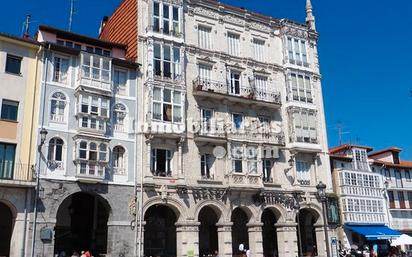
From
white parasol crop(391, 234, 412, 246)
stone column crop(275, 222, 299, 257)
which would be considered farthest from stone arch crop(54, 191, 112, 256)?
white parasol crop(391, 234, 412, 246)

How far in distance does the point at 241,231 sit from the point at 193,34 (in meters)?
15.4

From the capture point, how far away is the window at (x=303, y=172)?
118ft

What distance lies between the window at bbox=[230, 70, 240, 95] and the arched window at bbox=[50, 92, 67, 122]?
1269cm

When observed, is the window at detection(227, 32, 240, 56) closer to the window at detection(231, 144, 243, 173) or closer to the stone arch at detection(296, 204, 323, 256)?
the window at detection(231, 144, 243, 173)

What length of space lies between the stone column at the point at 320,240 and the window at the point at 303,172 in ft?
11.7

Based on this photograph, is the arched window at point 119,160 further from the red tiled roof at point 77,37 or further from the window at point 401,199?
the window at point 401,199

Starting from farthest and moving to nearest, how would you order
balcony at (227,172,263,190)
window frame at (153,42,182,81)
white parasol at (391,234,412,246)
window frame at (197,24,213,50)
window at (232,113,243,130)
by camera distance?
1. white parasol at (391,234,412,246)
2. window frame at (197,24,213,50)
3. window at (232,113,243,130)
4. balcony at (227,172,263,190)
5. window frame at (153,42,182,81)

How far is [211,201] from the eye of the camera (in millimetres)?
31000

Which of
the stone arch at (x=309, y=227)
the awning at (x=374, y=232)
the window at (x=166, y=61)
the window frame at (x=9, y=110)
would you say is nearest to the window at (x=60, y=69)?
the window frame at (x=9, y=110)

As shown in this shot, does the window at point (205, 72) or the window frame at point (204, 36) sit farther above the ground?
the window frame at point (204, 36)

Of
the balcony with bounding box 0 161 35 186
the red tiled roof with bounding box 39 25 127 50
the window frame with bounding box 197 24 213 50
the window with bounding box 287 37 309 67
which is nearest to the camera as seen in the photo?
the balcony with bounding box 0 161 35 186

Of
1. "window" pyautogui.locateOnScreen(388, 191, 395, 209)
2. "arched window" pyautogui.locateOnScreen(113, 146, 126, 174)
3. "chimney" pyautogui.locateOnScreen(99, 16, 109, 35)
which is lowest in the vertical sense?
"window" pyautogui.locateOnScreen(388, 191, 395, 209)

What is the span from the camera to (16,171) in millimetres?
24797

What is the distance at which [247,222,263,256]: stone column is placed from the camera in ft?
105
